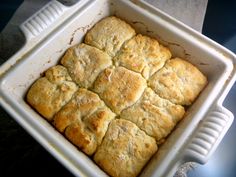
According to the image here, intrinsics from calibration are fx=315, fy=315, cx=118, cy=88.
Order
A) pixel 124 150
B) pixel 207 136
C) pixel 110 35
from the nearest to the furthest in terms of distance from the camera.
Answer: pixel 207 136, pixel 124 150, pixel 110 35

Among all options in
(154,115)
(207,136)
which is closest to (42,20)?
(154,115)

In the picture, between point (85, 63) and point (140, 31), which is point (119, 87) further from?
point (140, 31)

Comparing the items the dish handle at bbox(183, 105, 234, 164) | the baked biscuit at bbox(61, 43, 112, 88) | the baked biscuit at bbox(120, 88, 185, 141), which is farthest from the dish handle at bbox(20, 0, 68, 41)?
the dish handle at bbox(183, 105, 234, 164)

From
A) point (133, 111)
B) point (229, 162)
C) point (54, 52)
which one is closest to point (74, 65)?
point (54, 52)

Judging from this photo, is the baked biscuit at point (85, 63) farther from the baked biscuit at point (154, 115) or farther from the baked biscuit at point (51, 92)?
the baked biscuit at point (154, 115)

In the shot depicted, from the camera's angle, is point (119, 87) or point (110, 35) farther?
point (110, 35)

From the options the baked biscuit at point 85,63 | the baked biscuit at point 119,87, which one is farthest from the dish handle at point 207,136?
the baked biscuit at point 85,63

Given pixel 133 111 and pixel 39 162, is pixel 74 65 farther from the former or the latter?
pixel 39 162

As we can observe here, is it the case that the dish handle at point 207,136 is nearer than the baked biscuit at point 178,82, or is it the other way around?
the dish handle at point 207,136
